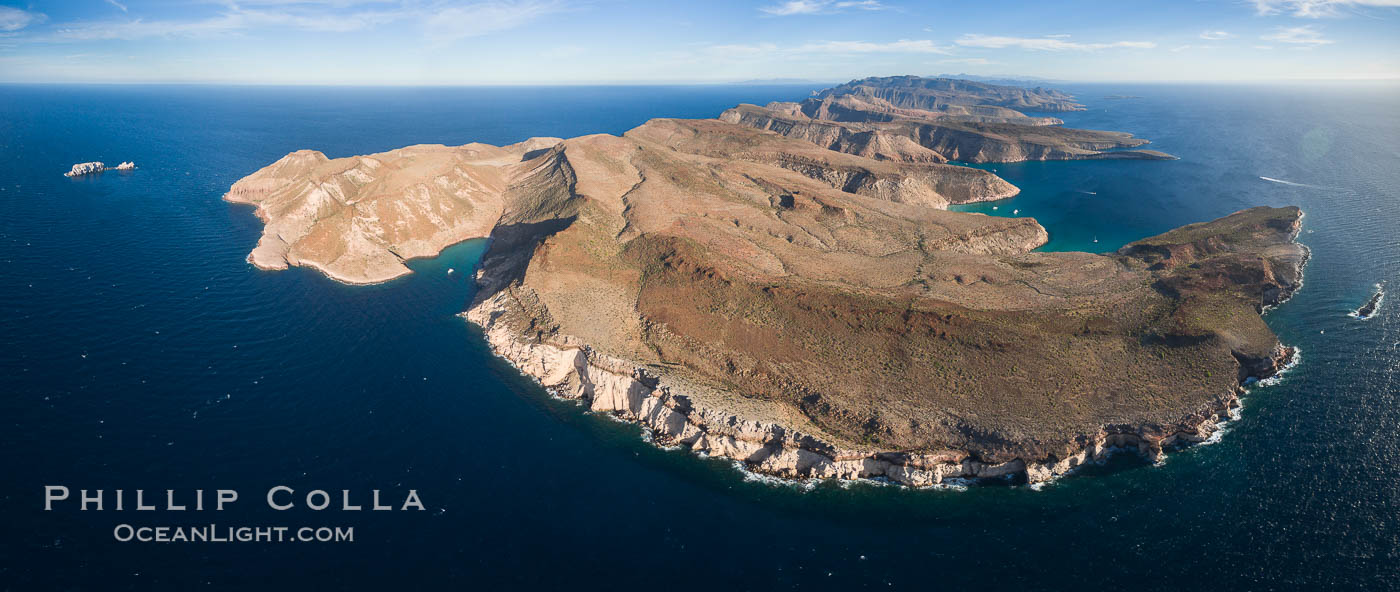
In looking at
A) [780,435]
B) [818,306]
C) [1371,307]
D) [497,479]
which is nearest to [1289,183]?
[1371,307]

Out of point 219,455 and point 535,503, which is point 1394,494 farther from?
point 219,455

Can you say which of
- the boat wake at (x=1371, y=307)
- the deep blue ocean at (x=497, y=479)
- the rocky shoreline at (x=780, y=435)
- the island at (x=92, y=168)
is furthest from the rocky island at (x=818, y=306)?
the island at (x=92, y=168)

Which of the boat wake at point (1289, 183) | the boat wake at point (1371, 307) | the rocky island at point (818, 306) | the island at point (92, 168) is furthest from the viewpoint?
the boat wake at point (1289, 183)

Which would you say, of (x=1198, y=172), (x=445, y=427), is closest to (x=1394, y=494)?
(x=445, y=427)

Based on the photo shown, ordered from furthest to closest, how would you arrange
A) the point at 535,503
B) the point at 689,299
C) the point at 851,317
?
the point at 689,299 < the point at 851,317 < the point at 535,503

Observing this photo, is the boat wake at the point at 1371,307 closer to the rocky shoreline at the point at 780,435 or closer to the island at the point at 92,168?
the rocky shoreline at the point at 780,435

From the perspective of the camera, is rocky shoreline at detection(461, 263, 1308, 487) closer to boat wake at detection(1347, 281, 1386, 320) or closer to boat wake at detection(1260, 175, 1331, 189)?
boat wake at detection(1347, 281, 1386, 320)

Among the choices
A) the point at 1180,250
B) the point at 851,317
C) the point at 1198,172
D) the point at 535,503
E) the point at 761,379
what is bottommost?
the point at 535,503
